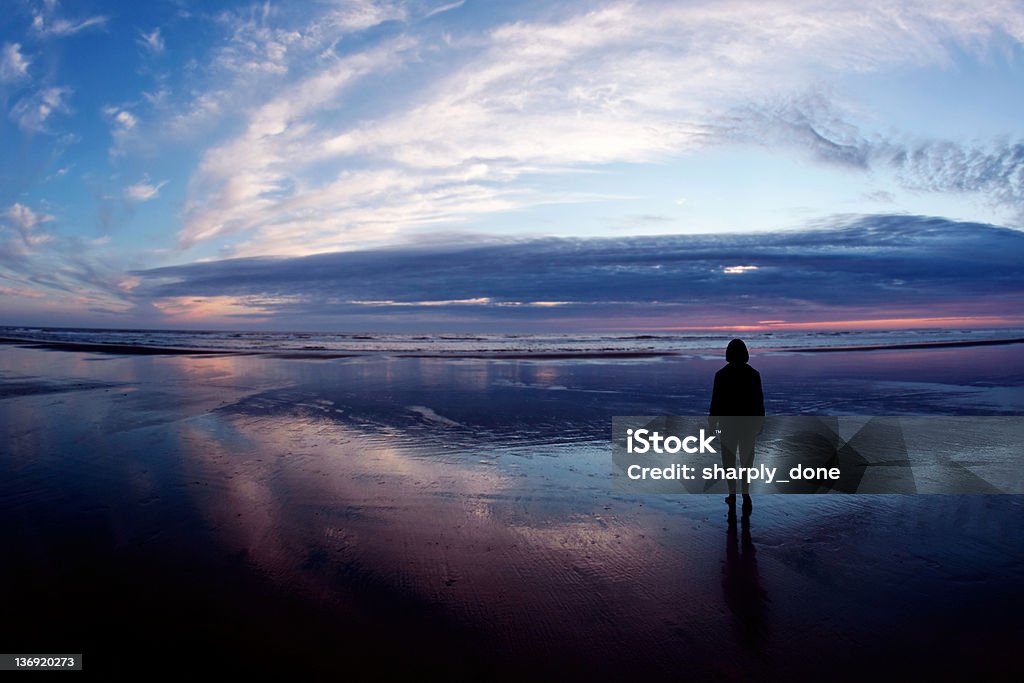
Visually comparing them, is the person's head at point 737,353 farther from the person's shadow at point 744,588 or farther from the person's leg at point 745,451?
the person's shadow at point 744,588

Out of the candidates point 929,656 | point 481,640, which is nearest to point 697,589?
point 929,656

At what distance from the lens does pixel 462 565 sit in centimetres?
555

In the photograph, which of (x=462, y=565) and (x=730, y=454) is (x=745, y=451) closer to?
(x=730, y=454)

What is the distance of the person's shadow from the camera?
4.41 metres

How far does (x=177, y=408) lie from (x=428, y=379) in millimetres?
8823

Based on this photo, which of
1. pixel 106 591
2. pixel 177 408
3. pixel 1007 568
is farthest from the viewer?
pixel 177 408

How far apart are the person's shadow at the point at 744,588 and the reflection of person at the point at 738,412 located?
605mm

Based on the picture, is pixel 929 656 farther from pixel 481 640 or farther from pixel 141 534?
pixel 141 534

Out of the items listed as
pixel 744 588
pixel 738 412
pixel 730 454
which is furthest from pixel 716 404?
pixel 744 588

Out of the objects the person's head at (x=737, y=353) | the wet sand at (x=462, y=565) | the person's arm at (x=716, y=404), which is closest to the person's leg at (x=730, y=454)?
the person's arm at (x=716, y=404)

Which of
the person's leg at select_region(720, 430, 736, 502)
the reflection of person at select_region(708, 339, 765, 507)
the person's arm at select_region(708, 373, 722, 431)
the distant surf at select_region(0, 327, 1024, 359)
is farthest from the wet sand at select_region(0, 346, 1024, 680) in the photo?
the distant surf at select_region(0, 327, 1024, 359)

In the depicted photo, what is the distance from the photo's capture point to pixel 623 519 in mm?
6770

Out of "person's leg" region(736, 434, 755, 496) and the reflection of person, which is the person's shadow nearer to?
"person's leg" region(736, 434, 755, 496)

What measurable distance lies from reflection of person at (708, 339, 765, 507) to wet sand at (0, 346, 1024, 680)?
70 centimetres
